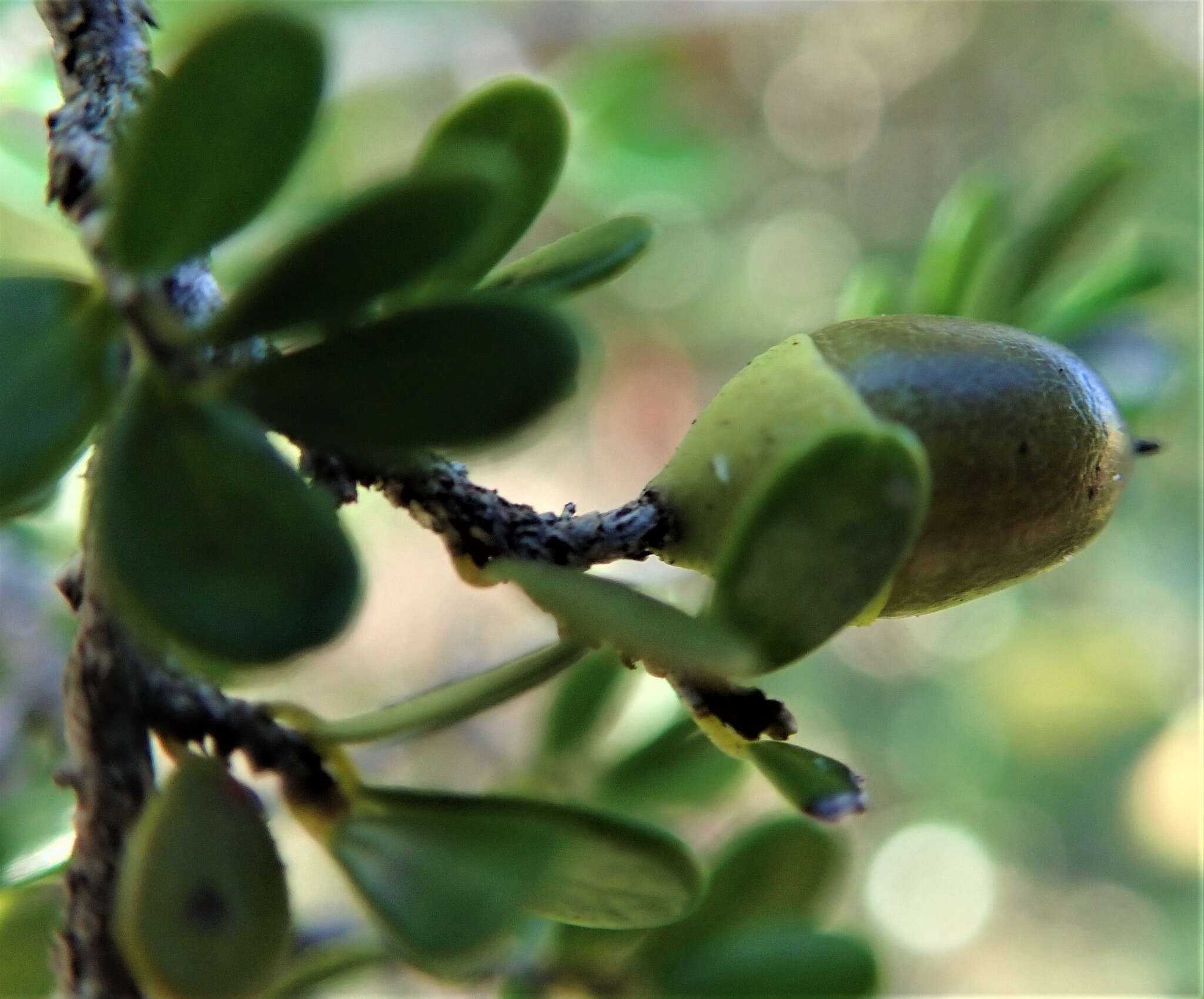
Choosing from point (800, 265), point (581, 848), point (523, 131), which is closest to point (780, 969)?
point (581, 848)

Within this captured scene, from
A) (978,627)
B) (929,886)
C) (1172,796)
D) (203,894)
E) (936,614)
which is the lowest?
(203,894)

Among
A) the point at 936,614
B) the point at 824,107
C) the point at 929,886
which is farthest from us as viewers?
the point at 824,107

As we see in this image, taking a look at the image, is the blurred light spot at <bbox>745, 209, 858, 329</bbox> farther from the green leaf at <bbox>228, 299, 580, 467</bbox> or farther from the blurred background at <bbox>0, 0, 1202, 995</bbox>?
the green leaf at <bbox>228, 299, 580, 467</bbox>

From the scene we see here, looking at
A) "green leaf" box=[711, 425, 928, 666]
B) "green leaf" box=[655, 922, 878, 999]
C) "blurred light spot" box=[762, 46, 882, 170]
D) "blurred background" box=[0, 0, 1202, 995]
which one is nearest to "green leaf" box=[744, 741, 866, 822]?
"green leaf" box=[711, 425, 928, 666]

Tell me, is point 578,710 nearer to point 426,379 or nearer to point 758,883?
point 758,883

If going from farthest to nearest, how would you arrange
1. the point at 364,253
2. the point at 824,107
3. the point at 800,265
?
the point at 824,107 → the point at 800,265 → the point at 364,253

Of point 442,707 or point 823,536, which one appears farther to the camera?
point 442,707

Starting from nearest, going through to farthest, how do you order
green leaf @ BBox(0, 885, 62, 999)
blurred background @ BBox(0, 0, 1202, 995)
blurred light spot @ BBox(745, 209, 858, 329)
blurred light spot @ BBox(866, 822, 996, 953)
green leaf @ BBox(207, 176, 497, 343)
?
green leaf @ BBox(207, 176, 497, 343) → green leaf @ BBox(0, 885, 62, 999) → blurred background @ BBox(0, 0, 1202, 995) → blurred light spot @ BBox(866, 822, 996, 953) → blurred light spot @ BBox(745, 209, 858, 329)

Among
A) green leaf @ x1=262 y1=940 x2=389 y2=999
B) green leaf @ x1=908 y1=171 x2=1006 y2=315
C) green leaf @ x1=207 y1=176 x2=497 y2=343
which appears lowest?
green leaf @ x1=262 y1=940 x2=389 y2=999
